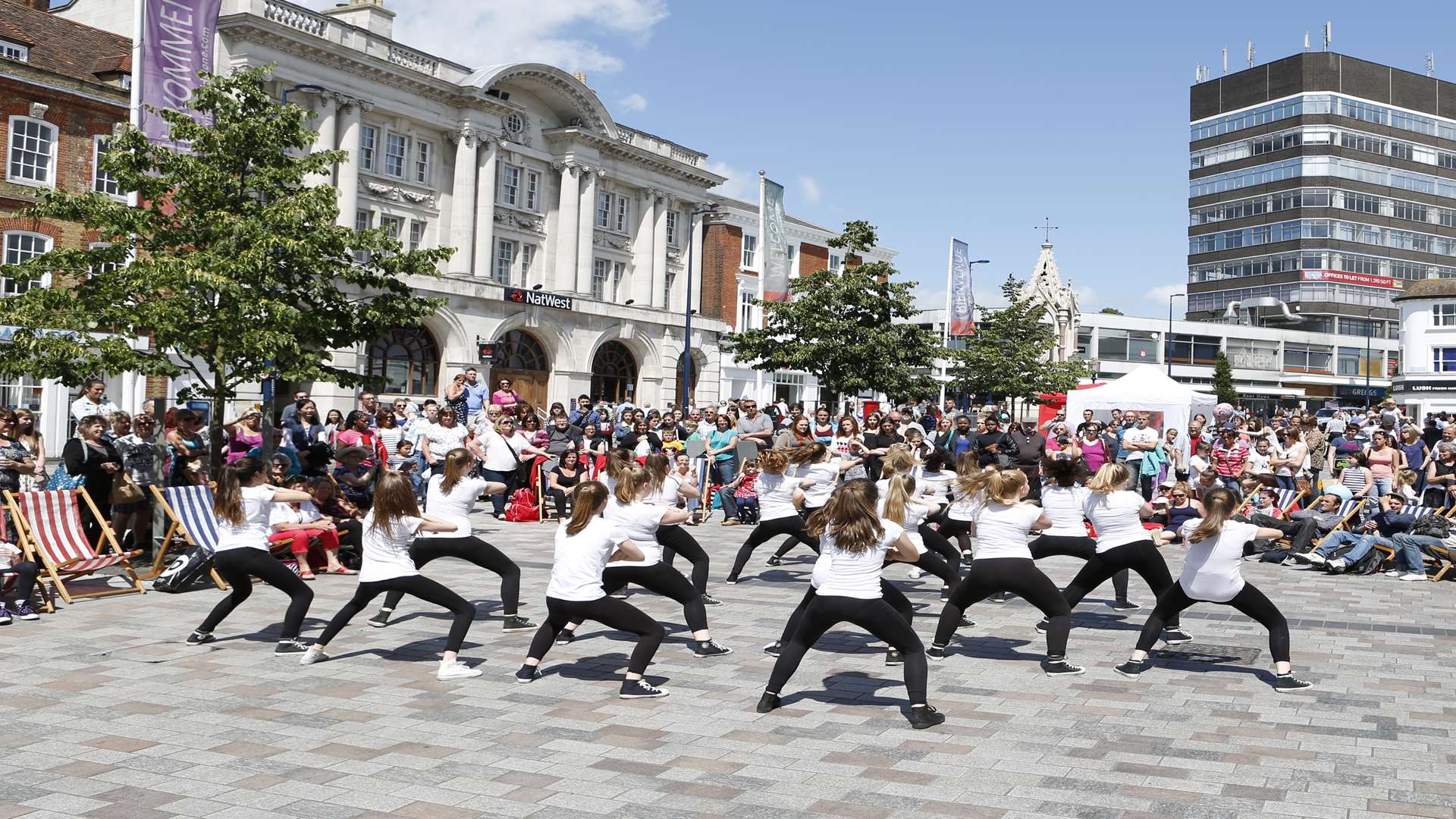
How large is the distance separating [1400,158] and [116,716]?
10202cm

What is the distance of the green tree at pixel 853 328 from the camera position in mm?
34156

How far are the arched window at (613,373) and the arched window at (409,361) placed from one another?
7.61 meters

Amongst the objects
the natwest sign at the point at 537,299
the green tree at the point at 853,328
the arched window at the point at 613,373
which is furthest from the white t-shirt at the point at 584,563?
the arched window at the point at 613,373

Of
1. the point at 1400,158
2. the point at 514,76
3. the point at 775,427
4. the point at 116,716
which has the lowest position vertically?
the point at 116,716

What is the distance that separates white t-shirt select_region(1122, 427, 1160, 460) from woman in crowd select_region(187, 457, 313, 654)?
53.3 ft

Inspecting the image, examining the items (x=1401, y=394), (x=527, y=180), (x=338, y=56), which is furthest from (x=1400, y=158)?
(x=338, y=56)

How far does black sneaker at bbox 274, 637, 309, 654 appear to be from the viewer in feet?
29.6

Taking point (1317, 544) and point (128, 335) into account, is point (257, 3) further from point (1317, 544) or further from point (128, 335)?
point (1317, 544)

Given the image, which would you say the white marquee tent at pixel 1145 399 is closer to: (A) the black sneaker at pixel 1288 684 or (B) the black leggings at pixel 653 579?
(A) the black sneaker at pixel 1288 684

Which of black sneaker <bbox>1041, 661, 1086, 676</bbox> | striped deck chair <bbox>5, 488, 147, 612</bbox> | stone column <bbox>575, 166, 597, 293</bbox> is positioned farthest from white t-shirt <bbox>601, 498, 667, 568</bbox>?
stone column <bbox>575, 166, 597, 293</bbox>

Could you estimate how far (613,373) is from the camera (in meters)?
47.7

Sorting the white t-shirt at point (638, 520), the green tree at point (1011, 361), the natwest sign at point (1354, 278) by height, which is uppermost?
the natwest sign at point (1354, 278)

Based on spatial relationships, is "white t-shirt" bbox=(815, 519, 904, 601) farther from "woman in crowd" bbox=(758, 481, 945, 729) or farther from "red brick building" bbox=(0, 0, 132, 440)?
"red brick building" bbox=(0, 0, 132, 440)

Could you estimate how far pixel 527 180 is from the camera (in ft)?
143
